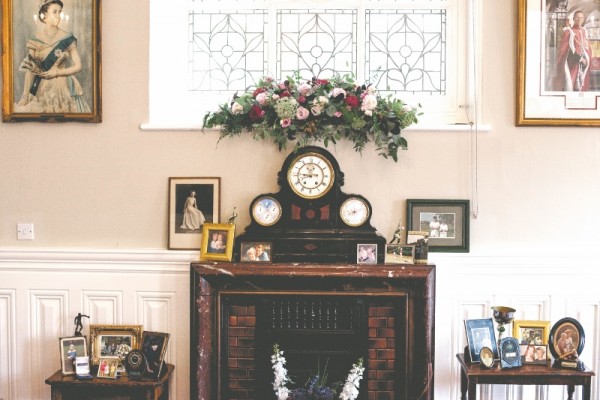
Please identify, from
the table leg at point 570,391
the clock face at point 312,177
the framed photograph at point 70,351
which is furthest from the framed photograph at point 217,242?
the table leg at point 570,391

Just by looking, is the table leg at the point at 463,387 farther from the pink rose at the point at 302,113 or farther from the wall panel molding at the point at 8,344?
the wall panel molding at the point at 8,344

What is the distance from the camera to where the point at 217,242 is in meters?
3.38

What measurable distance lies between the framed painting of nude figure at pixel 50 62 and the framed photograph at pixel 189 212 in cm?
66

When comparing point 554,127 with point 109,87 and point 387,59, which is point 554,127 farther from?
point 109,87

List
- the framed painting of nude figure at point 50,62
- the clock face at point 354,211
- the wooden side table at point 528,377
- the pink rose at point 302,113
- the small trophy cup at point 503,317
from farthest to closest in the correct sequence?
the framed painting of nude figure at point 50,62, the clock face at point 354,211, the pink rose at point 302,113, the small trophy cup at point 503,317, the wooden side table at point 528,377

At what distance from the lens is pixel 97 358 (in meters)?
3.31

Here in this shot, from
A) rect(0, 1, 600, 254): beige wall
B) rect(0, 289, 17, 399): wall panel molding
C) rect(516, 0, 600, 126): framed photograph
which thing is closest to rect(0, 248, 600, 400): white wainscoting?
rect(0, 289, 17, 399): wall panel molding

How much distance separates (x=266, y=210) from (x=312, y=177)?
328mm

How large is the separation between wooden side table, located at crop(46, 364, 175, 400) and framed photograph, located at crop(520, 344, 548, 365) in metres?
2.00

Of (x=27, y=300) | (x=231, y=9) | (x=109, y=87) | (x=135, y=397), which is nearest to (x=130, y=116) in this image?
(x=109, y=87)

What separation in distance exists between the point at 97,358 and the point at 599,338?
115 inches

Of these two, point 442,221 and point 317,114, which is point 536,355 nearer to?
point 442,221

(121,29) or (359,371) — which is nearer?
(359,371)

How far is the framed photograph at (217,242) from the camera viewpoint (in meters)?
3.35
